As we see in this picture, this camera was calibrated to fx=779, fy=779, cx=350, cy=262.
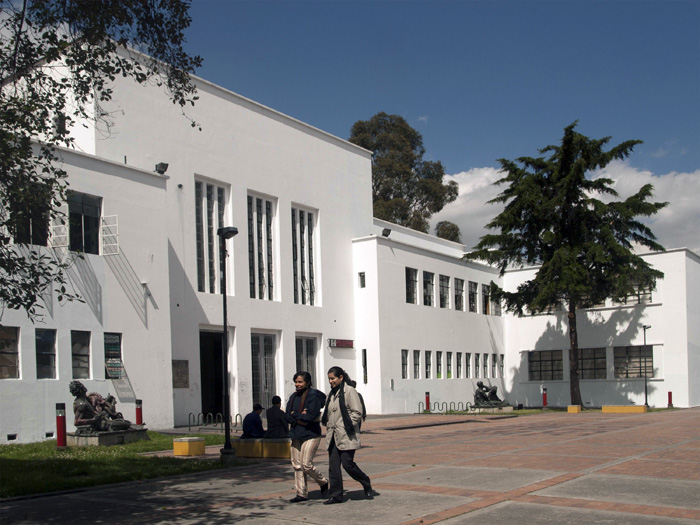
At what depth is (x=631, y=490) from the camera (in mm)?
10445

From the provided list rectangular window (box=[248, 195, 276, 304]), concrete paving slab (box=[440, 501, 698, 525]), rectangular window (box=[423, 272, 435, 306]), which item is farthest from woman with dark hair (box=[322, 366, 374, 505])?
rectangular window (box=[423, 272, 435, 306])

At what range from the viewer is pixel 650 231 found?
136ft

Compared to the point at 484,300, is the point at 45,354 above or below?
below

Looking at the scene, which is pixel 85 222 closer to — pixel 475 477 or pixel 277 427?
pixel 277 427

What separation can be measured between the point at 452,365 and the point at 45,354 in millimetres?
26639

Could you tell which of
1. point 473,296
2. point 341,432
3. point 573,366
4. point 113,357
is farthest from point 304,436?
point 473,296

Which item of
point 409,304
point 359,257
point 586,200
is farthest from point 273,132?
point 586,200

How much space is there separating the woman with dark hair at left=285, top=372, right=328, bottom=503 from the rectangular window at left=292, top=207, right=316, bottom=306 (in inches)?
976

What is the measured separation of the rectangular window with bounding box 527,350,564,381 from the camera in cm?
4847

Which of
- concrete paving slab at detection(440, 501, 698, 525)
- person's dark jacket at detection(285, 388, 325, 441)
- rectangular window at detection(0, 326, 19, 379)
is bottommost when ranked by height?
concrete paving slab at detection(440, 501, 698, 525)

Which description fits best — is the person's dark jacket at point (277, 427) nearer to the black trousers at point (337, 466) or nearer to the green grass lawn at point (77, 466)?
the green grass lawn at point (77, 466)

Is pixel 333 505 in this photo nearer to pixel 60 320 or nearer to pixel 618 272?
pixel 60 320

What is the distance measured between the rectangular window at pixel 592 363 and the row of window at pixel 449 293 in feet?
20.1

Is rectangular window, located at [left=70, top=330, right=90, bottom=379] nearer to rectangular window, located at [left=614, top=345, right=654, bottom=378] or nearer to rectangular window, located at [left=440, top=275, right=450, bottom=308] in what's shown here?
rectangular window, located at [left=440, top=275, right=450, bottom=308]
